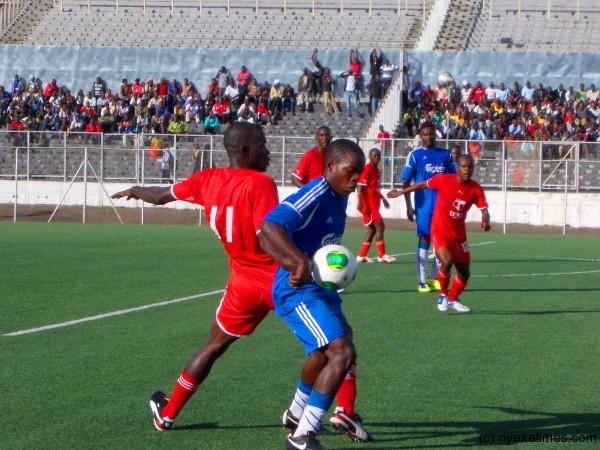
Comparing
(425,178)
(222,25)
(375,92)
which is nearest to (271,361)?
(425,178)

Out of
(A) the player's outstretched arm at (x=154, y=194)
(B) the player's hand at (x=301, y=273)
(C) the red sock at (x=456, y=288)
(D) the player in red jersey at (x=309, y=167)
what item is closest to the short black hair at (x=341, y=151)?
(B) the player's hand at (x=301, y=273)

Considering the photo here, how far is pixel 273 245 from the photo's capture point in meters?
5.94

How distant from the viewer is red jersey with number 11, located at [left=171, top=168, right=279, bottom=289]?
6594 mm

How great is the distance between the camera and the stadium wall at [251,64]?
1560 inches

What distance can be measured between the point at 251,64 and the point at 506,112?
10763 millimetres

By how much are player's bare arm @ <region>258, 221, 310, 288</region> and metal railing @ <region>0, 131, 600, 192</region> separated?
82.4 ft

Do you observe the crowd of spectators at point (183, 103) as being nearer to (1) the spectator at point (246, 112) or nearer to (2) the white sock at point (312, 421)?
(1) the spectator at point (246, 112)

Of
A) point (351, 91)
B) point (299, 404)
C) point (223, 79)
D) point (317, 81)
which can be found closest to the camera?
point (299, 404)

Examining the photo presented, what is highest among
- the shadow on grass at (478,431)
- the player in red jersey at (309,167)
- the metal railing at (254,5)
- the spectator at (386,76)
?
the metal railing at (254,5)

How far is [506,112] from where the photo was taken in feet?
116

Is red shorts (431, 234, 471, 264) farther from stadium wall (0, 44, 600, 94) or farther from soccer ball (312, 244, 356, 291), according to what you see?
stadium wall (0, 44, 600, 94)

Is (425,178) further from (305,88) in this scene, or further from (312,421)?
(305,88)

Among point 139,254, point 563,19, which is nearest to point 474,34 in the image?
point 563,19

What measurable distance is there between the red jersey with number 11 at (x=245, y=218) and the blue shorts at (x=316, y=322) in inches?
20.4
